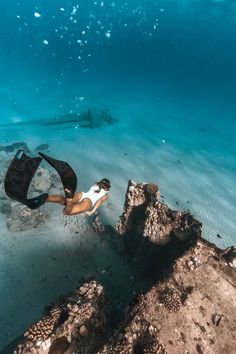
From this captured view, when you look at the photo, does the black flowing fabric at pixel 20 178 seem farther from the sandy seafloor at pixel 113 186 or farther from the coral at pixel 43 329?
the sandy seafloor at pixel 113 186

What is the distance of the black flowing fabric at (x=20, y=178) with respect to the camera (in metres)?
5.11

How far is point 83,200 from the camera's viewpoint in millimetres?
6527

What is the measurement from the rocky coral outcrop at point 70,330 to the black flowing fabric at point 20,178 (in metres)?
1.88

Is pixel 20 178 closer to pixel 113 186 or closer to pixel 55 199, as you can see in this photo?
pixel 55 199

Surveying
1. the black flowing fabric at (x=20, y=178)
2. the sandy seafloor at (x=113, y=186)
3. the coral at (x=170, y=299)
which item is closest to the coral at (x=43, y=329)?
the coral at (x=170, y=299)

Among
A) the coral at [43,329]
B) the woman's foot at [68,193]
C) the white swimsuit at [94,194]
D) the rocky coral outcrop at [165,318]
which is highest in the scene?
the white swimsuit at [94,194]

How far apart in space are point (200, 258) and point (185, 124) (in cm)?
2856

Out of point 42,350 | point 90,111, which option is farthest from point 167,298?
point 90,111

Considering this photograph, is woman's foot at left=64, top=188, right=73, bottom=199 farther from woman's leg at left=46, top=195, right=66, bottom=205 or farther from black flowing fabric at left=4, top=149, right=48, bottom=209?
black flowing fabric at left=4, top=149, right=48, bottom=209

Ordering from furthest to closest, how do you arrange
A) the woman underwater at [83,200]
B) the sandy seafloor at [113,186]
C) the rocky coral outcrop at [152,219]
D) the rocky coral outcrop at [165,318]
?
the sandy seafloor at [113,186]
the rocky coral outcrop at [152,219]
the woman underwater at [83,200]
the rocky coral outcrop at [165,318]

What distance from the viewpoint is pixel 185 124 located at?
32.3 m

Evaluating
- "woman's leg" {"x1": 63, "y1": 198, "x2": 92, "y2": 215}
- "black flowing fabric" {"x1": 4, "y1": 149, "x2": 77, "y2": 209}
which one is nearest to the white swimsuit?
"woman's leg" {"x1": 63, "y1": 198, "x2": 92, "y2": 215}

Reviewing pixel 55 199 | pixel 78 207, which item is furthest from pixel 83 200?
pixel 55 199

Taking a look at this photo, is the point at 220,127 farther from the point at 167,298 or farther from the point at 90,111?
the point at 167,298
